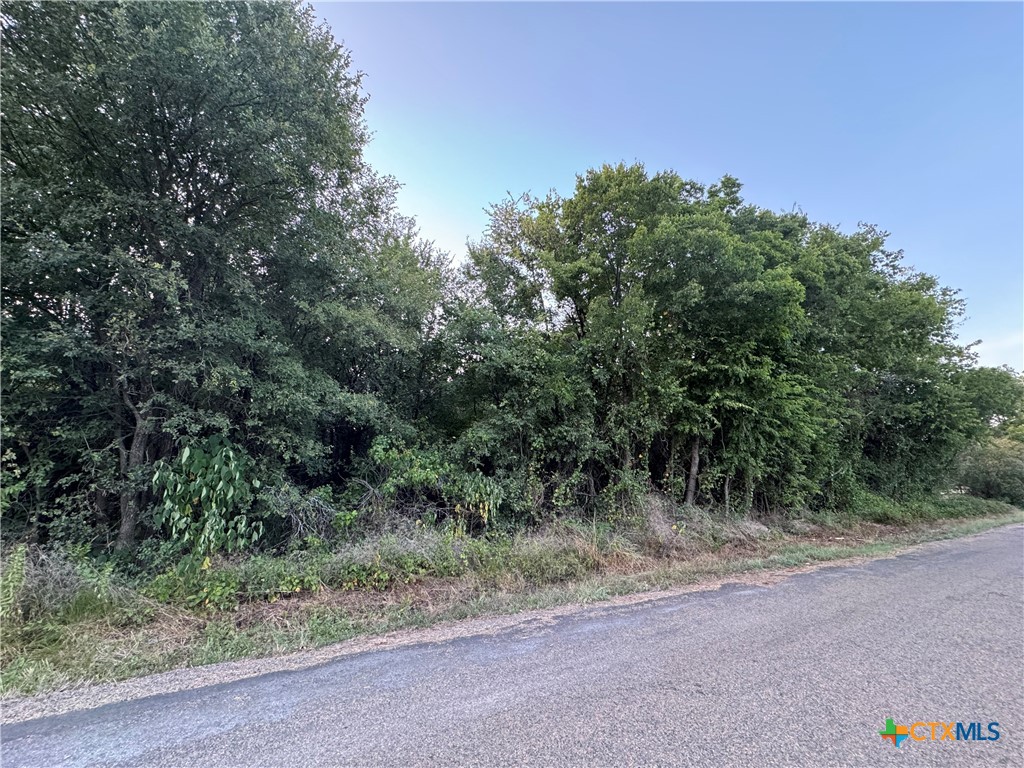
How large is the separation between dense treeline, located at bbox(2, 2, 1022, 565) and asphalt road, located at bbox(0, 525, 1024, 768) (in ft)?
8.66

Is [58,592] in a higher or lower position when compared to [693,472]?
lower

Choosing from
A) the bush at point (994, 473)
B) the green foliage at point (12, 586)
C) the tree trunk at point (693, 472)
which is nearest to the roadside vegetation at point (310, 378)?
the green foliage at point (12, 586)

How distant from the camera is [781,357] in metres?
8.65

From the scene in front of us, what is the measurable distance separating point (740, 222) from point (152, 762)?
11.8 meters

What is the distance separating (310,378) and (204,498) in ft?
5.89

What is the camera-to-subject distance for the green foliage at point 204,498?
4523 millimetres

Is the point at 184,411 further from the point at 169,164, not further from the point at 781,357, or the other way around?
the point at 781,357

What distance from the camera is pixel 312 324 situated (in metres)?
5.85

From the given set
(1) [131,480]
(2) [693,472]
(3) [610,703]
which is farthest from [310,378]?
(2) [693,472]

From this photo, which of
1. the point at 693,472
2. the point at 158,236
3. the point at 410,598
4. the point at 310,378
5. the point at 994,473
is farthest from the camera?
the point at 994,473

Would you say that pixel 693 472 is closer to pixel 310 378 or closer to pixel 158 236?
pixel 310 378

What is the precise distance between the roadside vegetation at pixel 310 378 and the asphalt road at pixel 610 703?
879 mm

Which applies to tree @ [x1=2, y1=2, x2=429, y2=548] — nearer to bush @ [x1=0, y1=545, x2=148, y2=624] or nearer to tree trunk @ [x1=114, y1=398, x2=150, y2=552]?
tree trunk @ [x1=114, y1=398, x2=150, y2=552]

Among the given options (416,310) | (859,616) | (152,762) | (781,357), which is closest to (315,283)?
(416,310)
